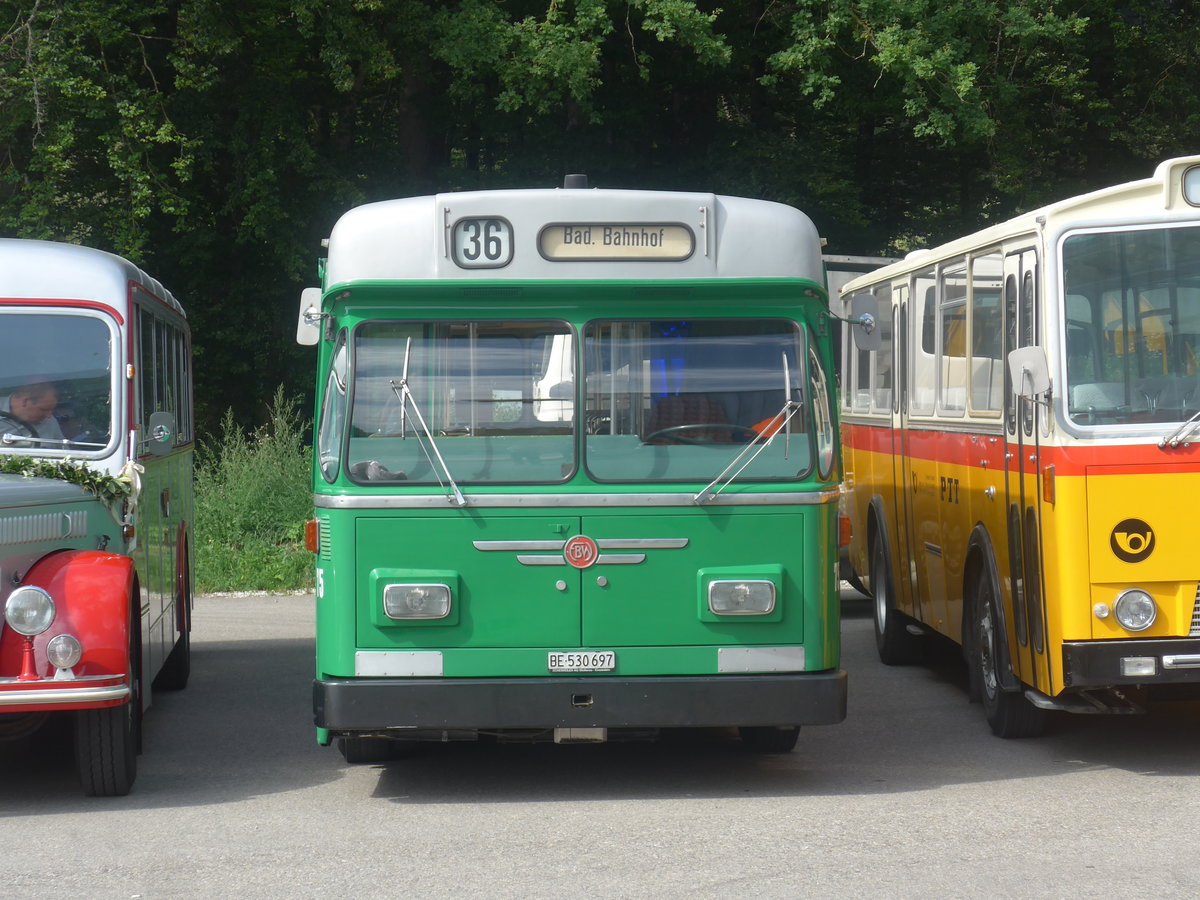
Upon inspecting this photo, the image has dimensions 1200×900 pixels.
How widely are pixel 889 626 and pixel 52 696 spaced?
6466mm

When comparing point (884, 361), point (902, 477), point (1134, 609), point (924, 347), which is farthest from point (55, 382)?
point (884, 361)

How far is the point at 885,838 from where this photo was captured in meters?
6.50

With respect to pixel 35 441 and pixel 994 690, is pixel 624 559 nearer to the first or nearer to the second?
pixel 994 690

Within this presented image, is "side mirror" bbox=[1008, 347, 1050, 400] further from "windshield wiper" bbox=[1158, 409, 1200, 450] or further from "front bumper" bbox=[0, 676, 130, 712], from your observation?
"front bumper" bbox=[0, 676, 130, 712]

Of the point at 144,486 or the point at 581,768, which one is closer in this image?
the point at 581,768

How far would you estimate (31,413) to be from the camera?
8.54 m

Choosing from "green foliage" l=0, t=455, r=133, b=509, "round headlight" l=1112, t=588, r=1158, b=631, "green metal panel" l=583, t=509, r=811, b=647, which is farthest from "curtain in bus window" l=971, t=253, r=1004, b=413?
"green foliage" l=0, t=455, r=133, b=509

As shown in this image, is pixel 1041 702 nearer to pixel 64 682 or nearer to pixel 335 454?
pixel 335 454

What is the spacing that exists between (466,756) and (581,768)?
0.69m

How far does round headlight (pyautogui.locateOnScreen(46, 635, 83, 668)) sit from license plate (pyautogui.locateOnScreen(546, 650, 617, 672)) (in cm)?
200

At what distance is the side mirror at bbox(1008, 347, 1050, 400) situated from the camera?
7551 mm

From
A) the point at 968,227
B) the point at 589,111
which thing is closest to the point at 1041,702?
the point at 589,111

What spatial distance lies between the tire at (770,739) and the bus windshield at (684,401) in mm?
1503

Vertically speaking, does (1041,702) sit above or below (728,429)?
below
